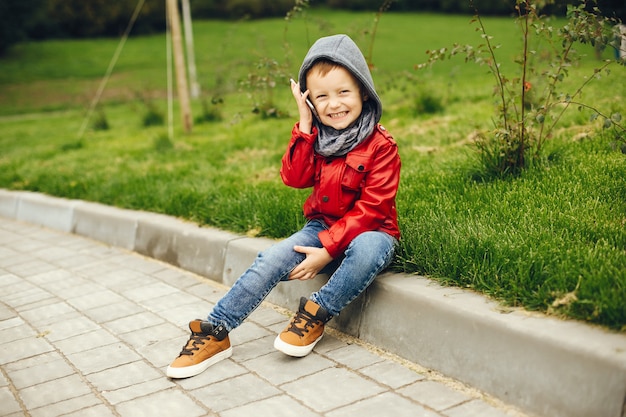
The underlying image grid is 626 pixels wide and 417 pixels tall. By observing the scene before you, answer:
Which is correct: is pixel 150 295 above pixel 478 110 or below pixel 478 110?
below

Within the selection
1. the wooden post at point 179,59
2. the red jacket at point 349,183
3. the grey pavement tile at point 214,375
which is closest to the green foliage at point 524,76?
the red jacket at point 349,183

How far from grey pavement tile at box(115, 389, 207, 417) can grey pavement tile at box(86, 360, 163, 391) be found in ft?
0.59

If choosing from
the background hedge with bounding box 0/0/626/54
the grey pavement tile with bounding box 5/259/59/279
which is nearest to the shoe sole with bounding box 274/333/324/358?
the grey pavement tile with bounding box 5/259/59/279

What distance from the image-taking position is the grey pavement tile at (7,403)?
9.05 feet

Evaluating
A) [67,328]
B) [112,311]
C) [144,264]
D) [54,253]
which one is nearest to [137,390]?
[67,328]

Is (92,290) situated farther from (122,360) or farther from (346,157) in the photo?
(346,157)

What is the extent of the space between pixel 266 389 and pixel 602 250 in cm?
147

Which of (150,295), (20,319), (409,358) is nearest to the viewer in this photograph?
(409,358)

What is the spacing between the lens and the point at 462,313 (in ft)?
9.01

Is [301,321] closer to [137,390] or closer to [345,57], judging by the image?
[137,390]

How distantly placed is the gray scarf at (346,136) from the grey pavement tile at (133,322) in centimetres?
129

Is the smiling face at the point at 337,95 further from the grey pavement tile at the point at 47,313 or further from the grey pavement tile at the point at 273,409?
the grey pavement tile at the point at 47,313

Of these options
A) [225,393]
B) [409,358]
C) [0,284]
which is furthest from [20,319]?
[409,358]

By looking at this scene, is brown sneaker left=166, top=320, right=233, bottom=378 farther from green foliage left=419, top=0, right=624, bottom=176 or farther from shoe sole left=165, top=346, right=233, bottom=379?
green foliage left=419, top=0, right=624, bottom=176
